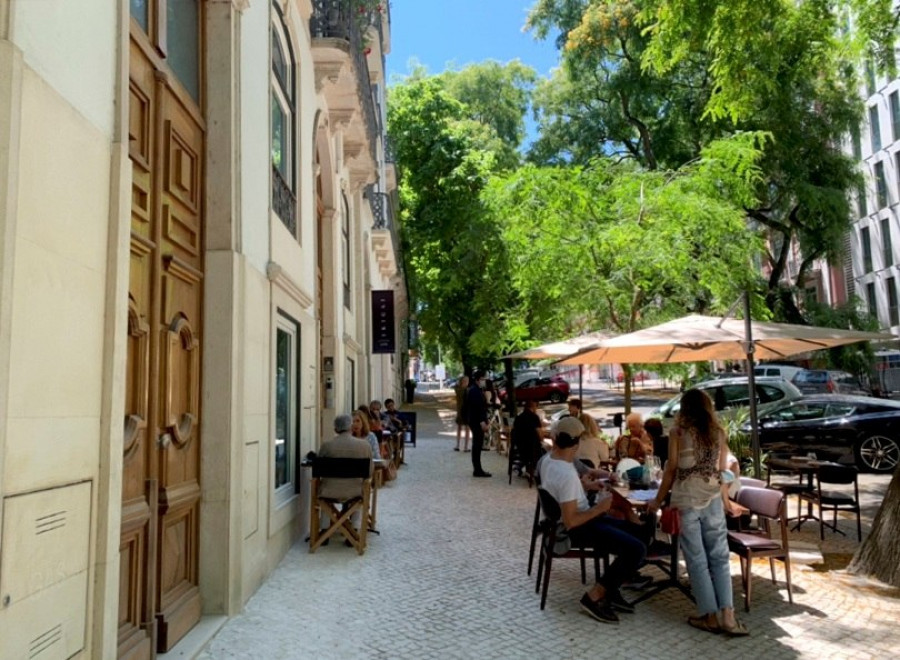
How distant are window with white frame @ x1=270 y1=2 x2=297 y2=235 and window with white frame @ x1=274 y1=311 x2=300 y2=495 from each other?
118 centimetres

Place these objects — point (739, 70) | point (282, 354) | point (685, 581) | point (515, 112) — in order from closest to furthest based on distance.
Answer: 1. point (685, 581)
2. point (282, 354)
3. point (739, 70)
4. point (515, 112)

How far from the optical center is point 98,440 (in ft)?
10.6

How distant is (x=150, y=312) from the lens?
14.3 ft

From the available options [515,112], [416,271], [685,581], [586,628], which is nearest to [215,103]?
[586,628]

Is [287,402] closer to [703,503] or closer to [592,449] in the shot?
[592,449]

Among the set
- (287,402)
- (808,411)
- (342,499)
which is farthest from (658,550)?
(808,411)

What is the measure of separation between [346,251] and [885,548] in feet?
35.3

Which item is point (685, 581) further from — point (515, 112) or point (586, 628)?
point (515, 112)

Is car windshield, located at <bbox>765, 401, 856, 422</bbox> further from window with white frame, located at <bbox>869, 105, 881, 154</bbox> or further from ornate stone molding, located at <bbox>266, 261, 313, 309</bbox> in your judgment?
window with white frame, located at <bbox>869, 105, 881, 154</bbox>

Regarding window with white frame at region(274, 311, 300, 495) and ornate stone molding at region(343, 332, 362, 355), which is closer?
window with white frame at region(274, 311, 300, 495)

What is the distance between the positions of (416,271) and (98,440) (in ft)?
91.2

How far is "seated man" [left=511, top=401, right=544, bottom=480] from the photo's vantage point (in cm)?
1155

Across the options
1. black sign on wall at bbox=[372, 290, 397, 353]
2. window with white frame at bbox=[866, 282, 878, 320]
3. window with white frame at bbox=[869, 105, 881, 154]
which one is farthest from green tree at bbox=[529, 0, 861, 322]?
window with white frame at bbox=[869, 105, 881, 154]

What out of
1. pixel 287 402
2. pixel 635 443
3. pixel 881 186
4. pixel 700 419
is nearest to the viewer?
pixel 700 419
